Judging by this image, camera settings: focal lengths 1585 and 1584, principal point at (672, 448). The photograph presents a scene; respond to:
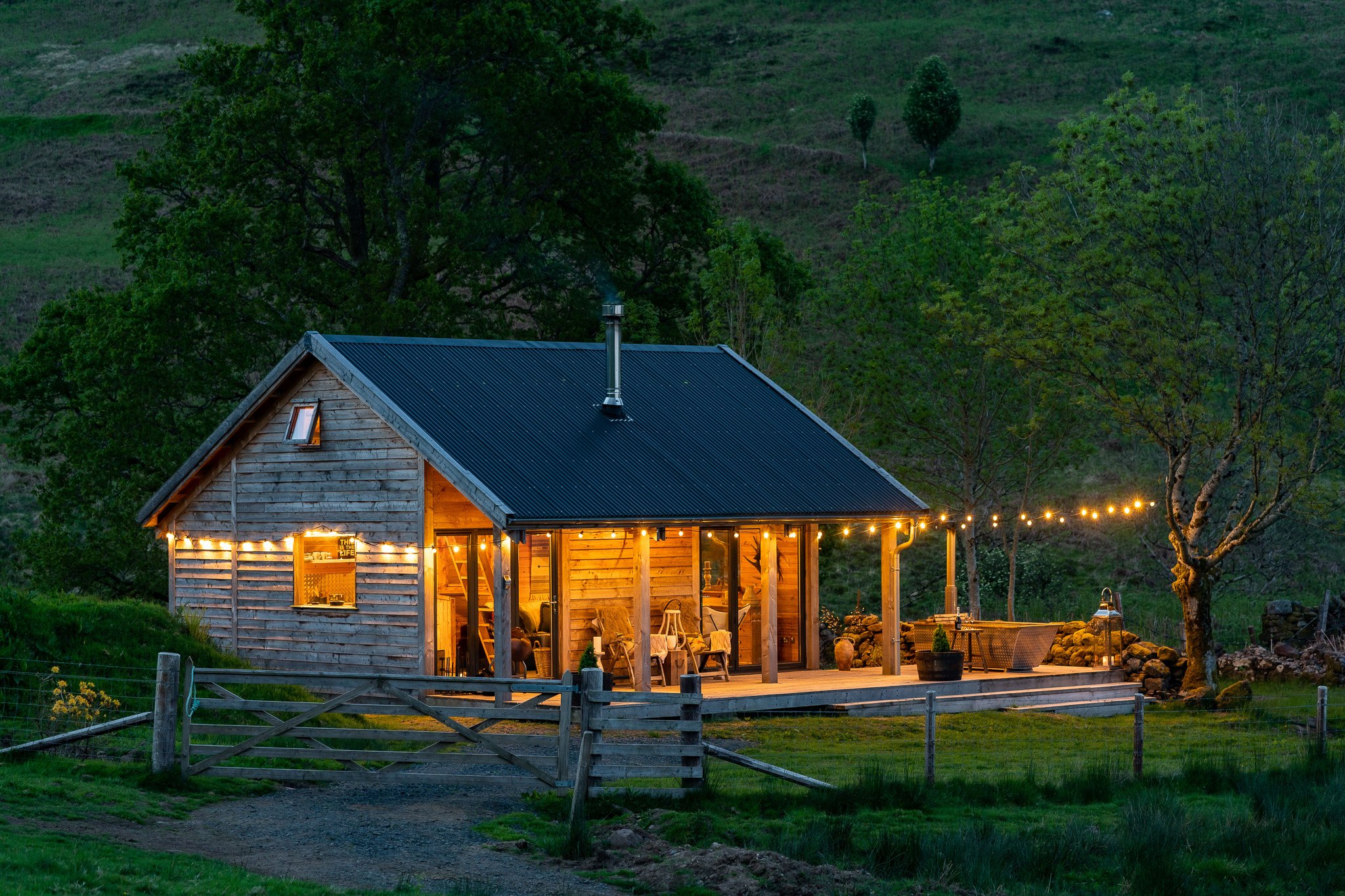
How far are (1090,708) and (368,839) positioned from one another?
1443cm

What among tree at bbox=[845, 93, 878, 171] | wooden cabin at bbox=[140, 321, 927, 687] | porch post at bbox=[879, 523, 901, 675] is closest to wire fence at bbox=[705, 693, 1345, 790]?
porch post at bbox=[879, 523, 901, 675]

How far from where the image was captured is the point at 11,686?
1659 cm

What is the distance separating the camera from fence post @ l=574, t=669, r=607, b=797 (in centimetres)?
1398

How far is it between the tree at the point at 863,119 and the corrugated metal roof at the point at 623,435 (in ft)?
180

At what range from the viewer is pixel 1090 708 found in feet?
79.0

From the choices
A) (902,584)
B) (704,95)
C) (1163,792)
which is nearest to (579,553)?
(1163,792)

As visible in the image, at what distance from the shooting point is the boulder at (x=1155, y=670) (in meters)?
25.3

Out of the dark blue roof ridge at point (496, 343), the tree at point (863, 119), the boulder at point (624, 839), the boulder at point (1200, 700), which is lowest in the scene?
the boulder at point (1200, 700)

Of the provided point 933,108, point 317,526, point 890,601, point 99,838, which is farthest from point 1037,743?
point 933,108

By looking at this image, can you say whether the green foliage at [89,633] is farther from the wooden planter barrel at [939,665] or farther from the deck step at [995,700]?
the wooden planter barrel at [939,665]

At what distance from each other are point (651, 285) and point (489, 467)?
47.2ft

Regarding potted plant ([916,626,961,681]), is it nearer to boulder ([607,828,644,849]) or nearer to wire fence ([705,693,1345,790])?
wire fence ([705,693,1345,790])

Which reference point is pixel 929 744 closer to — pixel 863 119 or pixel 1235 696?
pixel 1235 696

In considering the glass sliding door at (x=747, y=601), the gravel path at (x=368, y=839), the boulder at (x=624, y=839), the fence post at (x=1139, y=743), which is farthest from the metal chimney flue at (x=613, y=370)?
the boulder at (x=624, y=839)
